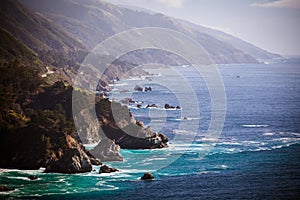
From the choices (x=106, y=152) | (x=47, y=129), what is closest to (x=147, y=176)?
(x=106, y=152)

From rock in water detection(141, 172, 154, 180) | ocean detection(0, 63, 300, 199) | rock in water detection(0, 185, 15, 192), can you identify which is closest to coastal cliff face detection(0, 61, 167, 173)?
ocean detection(0, 63, 300, 199)

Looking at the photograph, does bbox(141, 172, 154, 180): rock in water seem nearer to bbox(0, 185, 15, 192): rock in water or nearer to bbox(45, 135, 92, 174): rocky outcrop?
bbox(45, 135, 92, 174): rocky outcrop

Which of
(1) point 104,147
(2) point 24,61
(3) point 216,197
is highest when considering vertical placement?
(2) point 24,61

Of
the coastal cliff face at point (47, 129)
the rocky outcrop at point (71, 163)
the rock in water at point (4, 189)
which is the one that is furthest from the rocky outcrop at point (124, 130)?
the rock in water at point (4, 189)

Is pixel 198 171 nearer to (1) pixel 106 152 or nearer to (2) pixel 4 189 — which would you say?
(1) pixel 106 152

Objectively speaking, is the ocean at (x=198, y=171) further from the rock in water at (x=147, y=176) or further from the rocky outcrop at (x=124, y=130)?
the rocky outcrop at (x=124, y=130)

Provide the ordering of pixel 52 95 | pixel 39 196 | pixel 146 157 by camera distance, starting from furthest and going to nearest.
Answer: pixel 52 95 < pixel 146 157 < pixel 39 196

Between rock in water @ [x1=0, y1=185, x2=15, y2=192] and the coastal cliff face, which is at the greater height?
the coastal cliff face

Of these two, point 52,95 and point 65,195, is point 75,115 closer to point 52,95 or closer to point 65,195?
point 52,95

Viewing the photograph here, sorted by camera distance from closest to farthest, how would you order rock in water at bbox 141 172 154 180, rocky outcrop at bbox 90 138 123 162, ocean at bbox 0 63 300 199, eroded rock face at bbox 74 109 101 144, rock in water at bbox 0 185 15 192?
rock in water at bbox 0 185 15 192
ocean at bbox 0 63 300 199
rock in water at bbox 141 172 154 180
rocky outcrop at bbox 90 138 123 162
eroded rock face at bbox 74 109 101 144

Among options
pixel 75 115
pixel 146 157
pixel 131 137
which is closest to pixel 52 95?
pixel 75 115

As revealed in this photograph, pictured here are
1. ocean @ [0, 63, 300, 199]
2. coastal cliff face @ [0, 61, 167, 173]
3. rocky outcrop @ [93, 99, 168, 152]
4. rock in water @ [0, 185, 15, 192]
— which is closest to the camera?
rock in water @ [0, 185, 15, 192]
